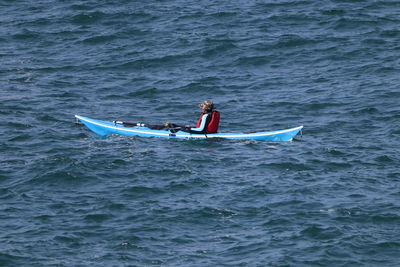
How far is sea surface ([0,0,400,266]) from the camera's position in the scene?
740 inches

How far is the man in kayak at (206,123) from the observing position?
26141mm

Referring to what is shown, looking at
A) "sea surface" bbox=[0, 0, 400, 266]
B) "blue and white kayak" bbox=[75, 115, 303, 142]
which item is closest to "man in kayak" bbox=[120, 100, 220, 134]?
"blue and white kayak" bbox=[75, 115, 303, 142]

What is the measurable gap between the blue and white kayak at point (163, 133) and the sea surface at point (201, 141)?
11.7 inches

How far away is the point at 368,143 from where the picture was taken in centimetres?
2548

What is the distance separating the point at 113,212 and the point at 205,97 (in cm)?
1196

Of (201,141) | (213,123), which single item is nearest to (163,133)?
(201,141)

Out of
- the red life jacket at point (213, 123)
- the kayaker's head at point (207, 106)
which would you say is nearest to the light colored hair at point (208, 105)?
the kayaker's head at point (207, 106)

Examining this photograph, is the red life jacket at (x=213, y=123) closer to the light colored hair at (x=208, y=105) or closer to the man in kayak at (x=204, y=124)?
the man in kayak at (x=204, y=124)

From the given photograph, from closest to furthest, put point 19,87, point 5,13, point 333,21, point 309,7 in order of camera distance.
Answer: point 19,87, point 333,21, point 309,7, point 5,13

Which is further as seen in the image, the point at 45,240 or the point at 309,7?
the point at 309,7

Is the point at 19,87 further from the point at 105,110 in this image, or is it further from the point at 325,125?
the point at 325,125

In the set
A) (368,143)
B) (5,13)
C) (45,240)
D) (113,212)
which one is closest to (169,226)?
(113,212)

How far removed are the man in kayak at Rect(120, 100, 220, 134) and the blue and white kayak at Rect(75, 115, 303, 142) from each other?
0.14 meters

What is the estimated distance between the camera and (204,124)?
26.2 meters
